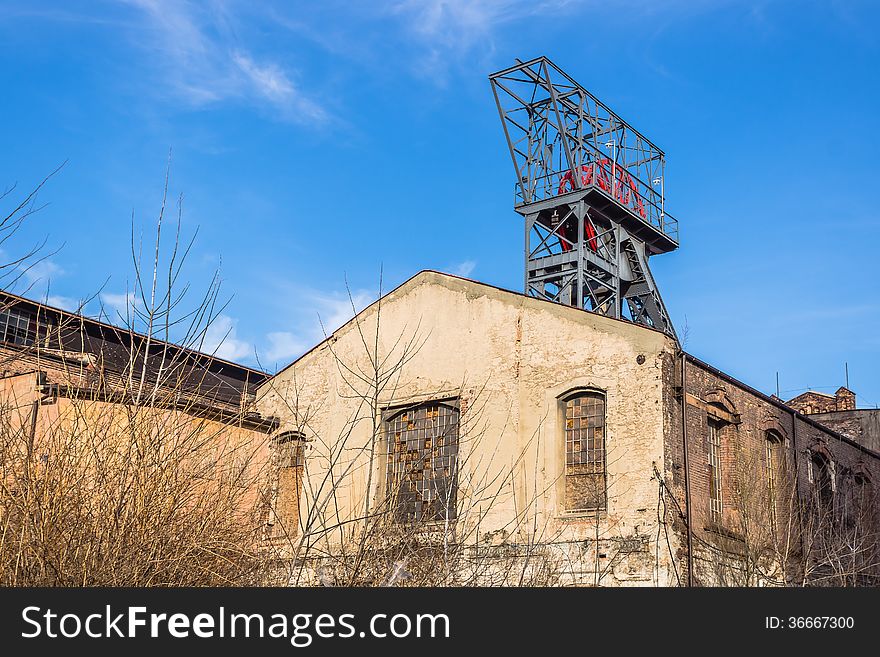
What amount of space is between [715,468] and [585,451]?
265cm

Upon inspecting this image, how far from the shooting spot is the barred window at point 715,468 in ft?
57.9

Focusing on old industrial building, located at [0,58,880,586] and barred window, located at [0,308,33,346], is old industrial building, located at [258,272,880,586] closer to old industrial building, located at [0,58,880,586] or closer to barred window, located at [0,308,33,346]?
old industrial building, located at [0,58,880,586]

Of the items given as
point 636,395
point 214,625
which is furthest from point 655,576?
point 214,625

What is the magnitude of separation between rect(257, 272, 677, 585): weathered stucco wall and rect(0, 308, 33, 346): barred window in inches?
296

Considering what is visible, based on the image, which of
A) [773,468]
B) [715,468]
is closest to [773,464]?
[773,468]

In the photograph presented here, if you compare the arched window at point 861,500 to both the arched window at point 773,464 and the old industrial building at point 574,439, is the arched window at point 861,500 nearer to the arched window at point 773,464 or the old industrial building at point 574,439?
the old industrial building at point 574,439

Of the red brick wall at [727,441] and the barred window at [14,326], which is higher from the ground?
the barred window at [14,326]

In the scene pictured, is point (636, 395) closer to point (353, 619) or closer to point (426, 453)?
point (426, 453)

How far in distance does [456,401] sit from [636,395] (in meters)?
3.66

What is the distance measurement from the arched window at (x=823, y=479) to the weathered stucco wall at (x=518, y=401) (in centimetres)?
620

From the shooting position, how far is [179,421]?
6.77 meters

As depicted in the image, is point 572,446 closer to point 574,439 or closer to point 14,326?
point 574,439

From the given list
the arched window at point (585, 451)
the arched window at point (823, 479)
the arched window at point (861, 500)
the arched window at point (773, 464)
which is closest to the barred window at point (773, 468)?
the arched window at point (773, 464)

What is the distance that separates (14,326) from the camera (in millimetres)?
24094
